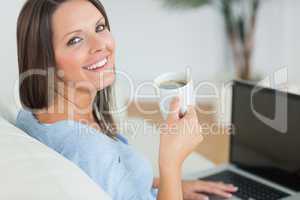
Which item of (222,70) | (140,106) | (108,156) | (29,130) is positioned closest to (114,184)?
(108,156)

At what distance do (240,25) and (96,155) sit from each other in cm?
196

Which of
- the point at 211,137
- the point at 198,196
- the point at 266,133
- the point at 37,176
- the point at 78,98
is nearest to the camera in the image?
the point at 37,176

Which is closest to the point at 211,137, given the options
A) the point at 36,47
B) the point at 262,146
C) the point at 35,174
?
the point at 262,146

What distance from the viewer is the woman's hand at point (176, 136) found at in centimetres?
93

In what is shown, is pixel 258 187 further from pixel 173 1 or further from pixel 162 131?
pixel 173 1

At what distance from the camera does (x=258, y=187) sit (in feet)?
4.32

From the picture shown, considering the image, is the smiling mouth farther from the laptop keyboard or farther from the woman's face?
the laptop keyboard

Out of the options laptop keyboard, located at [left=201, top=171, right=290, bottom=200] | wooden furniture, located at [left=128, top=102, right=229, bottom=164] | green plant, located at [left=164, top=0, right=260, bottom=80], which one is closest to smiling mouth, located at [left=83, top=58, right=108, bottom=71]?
laptop keyboard, located at [left=201, top=171, right=290, bottom=200]

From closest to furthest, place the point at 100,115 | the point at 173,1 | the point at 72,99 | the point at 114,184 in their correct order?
the point at 114,184 → the point at 72,99 → the point at 100,115 → the point at 173,1

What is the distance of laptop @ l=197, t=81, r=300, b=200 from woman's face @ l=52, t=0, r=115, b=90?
0.47m

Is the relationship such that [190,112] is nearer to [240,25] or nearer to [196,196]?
[196,196]

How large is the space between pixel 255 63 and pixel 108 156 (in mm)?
2184

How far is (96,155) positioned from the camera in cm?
91

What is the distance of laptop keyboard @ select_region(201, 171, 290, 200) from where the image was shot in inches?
50.1
